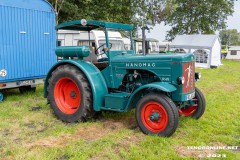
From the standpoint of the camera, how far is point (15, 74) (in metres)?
7.13

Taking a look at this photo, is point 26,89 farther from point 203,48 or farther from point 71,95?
point 203,48

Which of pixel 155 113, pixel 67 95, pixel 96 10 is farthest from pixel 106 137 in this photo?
pixel 96 10

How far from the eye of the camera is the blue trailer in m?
6.85

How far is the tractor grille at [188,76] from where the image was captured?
4.68 meters

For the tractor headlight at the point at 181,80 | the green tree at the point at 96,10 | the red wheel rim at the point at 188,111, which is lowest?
the red wheel rim at the point at 188,111

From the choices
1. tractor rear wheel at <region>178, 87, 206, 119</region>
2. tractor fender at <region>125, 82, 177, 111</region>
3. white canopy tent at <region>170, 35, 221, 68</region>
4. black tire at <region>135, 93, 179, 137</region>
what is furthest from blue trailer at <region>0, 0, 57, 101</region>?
white canopy tent at <region>170, 35, 221, 68</region>

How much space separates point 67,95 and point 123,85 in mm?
1301

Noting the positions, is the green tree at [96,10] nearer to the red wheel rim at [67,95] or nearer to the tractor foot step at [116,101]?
the red wheel rim at [67,95]

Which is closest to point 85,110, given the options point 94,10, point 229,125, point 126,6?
point 229,125

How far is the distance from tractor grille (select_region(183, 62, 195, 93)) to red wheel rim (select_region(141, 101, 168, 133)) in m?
0.58

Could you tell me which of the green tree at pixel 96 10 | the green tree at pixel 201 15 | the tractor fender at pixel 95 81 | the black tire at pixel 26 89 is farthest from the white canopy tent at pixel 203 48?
the tractor fender at pixel 95 81

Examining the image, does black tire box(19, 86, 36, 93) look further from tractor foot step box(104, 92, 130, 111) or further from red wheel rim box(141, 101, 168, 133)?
red wheel rim box(141, 101, 168, 133)

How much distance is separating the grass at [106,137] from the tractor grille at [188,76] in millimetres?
744

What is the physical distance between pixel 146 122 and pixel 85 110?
1.21 metres
